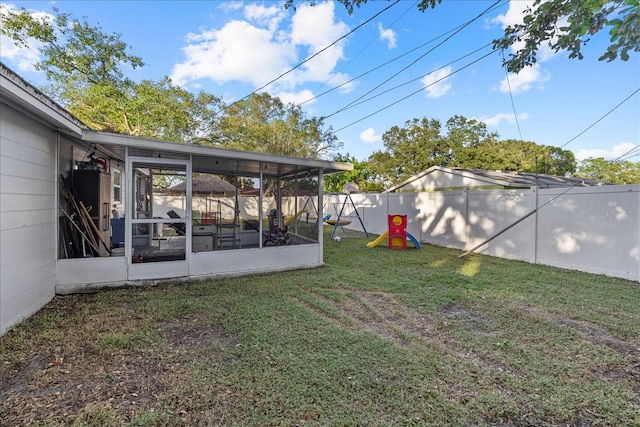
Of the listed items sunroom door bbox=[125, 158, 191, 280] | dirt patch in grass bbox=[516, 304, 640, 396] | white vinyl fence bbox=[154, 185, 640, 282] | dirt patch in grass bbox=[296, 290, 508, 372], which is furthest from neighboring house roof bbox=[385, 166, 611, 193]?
sunroom door bbox=[125, 158, 191, 280]

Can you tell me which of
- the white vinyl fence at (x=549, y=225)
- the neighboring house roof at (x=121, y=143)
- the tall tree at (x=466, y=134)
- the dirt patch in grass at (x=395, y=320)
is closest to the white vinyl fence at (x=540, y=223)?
the white vinyl fence at (x=549, y=225)

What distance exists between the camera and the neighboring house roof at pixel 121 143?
2979mm

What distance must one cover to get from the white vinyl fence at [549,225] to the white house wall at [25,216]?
341 inches

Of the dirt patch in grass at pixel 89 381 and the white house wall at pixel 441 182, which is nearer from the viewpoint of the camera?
the dirt patch in grass at pixel 89 381

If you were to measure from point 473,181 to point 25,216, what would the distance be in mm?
11620

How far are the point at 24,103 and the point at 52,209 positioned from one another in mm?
1721

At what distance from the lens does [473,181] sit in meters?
11.0

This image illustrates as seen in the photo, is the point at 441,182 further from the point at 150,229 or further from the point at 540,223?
the point at 150,229

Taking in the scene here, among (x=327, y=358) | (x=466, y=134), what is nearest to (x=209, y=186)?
(x=327, y=358)

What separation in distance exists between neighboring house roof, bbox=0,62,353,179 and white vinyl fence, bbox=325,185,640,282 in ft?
14.1

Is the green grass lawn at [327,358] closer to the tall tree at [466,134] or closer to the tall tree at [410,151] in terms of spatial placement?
the tall tree at [410,151]

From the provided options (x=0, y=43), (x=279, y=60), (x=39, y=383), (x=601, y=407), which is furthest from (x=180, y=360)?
(x=0, y=43)

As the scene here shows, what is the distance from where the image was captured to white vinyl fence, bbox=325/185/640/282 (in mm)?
5457

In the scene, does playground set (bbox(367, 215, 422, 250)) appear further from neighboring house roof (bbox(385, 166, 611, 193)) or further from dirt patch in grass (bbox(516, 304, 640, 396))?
dirt patch in grass (bbox(516, 304, 640, 396))
